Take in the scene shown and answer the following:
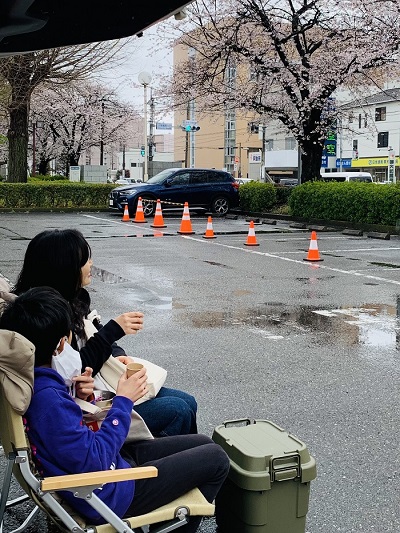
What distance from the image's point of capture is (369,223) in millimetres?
19438

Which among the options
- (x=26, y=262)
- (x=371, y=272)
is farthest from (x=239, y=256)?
(x=26, y=262)

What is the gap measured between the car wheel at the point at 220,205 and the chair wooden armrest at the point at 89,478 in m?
22.8

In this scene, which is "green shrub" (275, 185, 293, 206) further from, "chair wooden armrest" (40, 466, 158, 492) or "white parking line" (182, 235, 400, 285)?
"chair wooden armrest" (40, 466, 158, 492)

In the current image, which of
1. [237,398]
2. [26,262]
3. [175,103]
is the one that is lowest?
[237,398]

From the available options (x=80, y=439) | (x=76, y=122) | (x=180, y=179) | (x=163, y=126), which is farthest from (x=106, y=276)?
(x=76, y=122)

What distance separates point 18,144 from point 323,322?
22208 millimetres

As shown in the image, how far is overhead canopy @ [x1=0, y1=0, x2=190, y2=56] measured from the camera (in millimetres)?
4465

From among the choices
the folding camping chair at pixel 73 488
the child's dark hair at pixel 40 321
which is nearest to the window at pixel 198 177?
the child's dark hair at pixel 40 321

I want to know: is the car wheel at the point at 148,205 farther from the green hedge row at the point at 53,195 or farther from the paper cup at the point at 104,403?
the paper cup at the point at 104,403

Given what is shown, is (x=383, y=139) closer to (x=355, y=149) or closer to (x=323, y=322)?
(x=355, y=149)

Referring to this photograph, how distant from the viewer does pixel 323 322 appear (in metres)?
8.05

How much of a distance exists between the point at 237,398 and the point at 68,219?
60.5ft

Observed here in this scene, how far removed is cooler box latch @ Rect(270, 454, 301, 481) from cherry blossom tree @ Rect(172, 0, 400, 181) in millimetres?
20292

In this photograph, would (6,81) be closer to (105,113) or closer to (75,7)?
(75,7)
